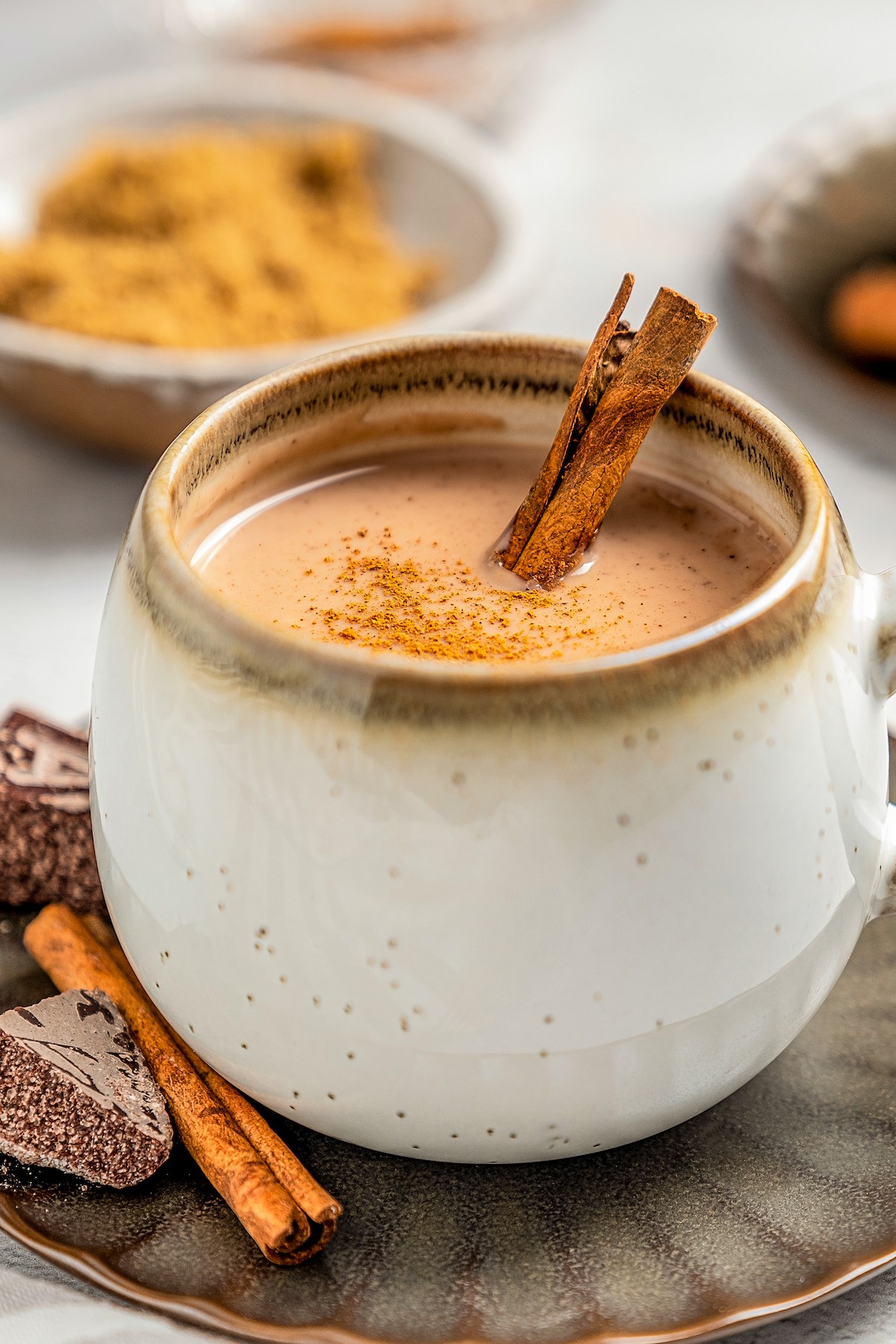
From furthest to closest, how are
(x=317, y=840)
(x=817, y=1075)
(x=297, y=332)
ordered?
1. (x=297, y=332)
2. (x=817, y=1075)
3. (x=317, y=840)

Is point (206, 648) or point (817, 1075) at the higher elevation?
point (206, 648)

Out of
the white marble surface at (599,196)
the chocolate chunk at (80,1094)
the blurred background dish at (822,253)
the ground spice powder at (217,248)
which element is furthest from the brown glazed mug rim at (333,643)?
the blurred background dish at (822,253)

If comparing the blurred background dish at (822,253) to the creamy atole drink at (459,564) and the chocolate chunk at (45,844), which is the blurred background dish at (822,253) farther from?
the chocolate chunk at (45,844)

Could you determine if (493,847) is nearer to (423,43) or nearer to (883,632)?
(883,632)

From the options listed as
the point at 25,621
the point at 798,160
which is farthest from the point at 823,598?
the point at 798,160

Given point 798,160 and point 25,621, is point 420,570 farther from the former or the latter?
point 798,160

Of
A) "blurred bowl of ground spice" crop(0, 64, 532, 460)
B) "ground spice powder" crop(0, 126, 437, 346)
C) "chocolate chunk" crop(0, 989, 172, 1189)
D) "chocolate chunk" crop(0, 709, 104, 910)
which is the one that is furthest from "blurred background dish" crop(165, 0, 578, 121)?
"chocolate chunk" crop(0, 989, 172, 1189)

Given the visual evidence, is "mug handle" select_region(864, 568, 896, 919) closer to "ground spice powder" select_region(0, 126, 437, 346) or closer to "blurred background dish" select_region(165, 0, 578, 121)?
"ground spice powder" select_region(0, 126, 437, 346)
